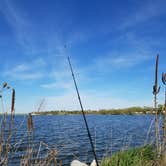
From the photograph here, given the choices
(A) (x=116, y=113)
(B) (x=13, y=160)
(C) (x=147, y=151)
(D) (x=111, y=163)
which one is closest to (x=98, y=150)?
(B) (x=13, y=160)

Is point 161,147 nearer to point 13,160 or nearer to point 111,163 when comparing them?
point 111,163

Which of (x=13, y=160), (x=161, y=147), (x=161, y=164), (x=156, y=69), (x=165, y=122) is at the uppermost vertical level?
(x=156, y=69)

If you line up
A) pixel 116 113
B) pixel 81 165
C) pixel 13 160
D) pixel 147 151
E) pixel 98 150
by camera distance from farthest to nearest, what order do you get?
pixel 116 113 → pixel 98 150 → pixel 13 160 → pixel 147 151 → pixel 81 165

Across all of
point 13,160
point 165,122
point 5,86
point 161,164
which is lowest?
point 13,160

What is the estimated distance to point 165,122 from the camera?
2.80m

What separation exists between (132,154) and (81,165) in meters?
1.93

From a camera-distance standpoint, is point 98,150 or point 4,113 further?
point 98,150

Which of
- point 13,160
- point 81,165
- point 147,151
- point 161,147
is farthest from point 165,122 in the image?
point 13,160

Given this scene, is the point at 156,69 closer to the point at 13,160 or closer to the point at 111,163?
the point at 111,163

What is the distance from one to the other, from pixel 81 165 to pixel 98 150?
11.6m

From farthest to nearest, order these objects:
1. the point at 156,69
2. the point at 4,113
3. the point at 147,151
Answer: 1. the point at 147,151
2. the point at 4,113
3. the point at 156,69

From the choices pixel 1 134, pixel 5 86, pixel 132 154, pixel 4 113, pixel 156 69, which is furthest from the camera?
pixel 132 154

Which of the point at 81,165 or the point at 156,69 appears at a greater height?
the point at 156,69

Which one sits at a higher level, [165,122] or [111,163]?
[165,122]
